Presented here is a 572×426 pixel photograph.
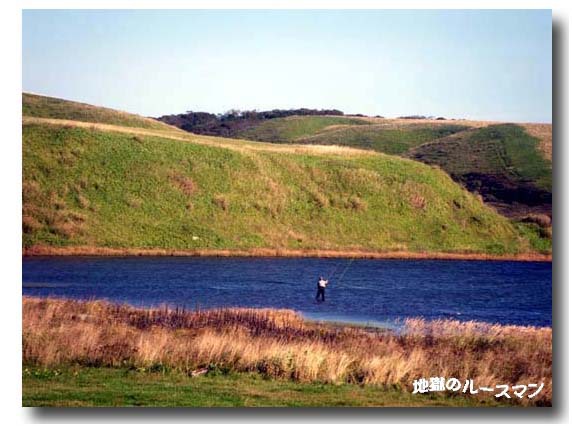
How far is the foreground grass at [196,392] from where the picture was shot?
17.1 meters

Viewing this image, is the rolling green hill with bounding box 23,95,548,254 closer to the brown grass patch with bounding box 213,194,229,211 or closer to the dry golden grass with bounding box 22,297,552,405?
the brown grass patch with bounding box 213,194,229,211

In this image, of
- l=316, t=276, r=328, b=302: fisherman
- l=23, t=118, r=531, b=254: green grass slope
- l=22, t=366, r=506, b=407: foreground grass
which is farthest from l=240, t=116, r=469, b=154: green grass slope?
l=22, t=366, r=506, b=407: foreground grass

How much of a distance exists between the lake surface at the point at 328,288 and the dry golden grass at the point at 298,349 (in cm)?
543

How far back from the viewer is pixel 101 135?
59000mm

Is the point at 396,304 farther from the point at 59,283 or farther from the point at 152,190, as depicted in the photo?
the point at 152,190

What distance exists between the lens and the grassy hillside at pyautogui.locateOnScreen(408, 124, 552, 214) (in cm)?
4575

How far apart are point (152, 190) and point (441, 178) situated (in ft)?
67.4

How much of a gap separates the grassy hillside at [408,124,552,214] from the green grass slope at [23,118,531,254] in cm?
185

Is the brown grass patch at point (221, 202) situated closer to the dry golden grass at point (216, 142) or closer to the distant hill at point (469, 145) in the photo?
the dry golden grass at point (216, 142)

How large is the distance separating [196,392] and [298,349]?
2623mm

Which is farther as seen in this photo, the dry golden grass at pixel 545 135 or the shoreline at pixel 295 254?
the shoreline at pixel 295 254

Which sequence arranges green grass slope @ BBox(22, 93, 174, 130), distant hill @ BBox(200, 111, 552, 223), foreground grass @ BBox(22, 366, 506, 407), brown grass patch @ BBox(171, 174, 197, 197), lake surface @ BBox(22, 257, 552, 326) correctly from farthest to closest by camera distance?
green grass slope @ BBox(22, 93, 174, 130) → brown grass patch @ BBox(171, 174, 197, 197) → distant hill @ BBox(200, 111, 552, 223) → lake surface @ BBox(22, 257, 552, 326) → foreground grass @ BBox(22, 366, 506, 407)

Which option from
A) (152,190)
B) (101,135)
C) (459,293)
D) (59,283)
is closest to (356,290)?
(459,293)

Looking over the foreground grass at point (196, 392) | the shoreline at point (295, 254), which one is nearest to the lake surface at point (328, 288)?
the shoreline at point (295, 254)
